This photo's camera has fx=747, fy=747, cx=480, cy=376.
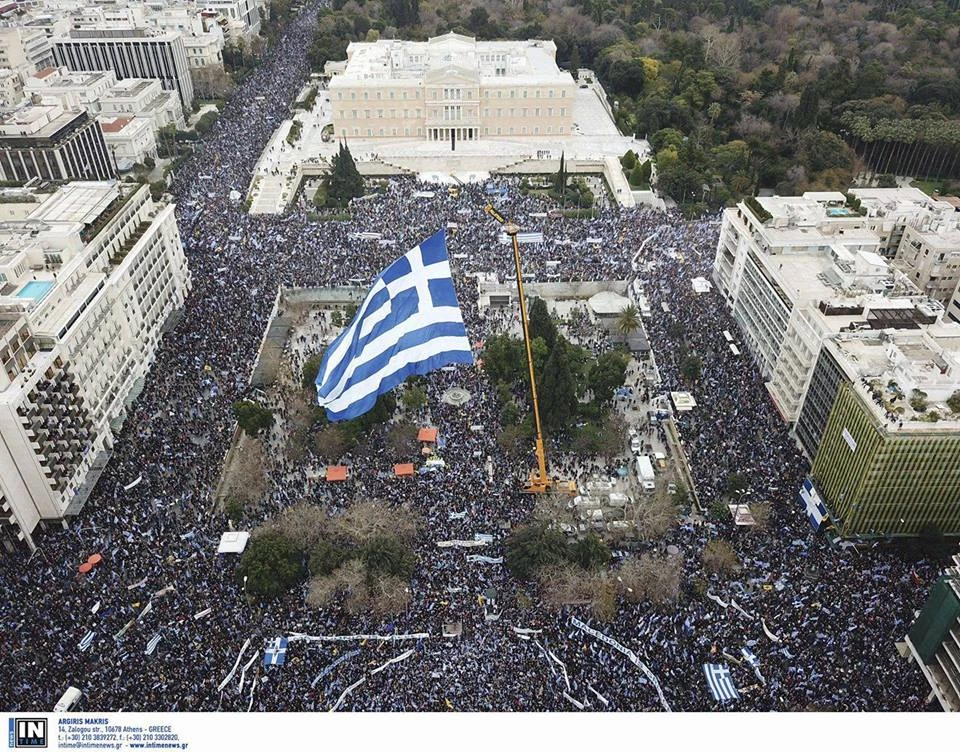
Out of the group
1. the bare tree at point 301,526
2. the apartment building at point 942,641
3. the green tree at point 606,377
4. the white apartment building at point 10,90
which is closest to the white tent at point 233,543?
the bare tree at point 301,526

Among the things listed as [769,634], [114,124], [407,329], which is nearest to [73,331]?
[407,329]

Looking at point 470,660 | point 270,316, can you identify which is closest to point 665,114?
point 270,316

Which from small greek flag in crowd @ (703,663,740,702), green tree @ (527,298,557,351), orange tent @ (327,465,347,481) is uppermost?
green tree @ (527,298,557,351)

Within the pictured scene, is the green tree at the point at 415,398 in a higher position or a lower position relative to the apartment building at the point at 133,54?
lower

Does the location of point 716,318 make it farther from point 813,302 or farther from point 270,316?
point 270,316

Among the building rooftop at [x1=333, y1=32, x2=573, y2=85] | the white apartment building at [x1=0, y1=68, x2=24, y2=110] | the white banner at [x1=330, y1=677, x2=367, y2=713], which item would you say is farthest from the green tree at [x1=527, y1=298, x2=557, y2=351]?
the white apartment building at [x1=0, y1=68, x2=24, y2=110]

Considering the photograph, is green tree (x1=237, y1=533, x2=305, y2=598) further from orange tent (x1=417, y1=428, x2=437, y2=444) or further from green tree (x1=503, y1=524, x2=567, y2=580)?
orange tent (x1=417, y1=428, x2=437, y2=444)

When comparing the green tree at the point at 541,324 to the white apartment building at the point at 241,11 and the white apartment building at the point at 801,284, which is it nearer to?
the white apartment building at the point at 801,284
